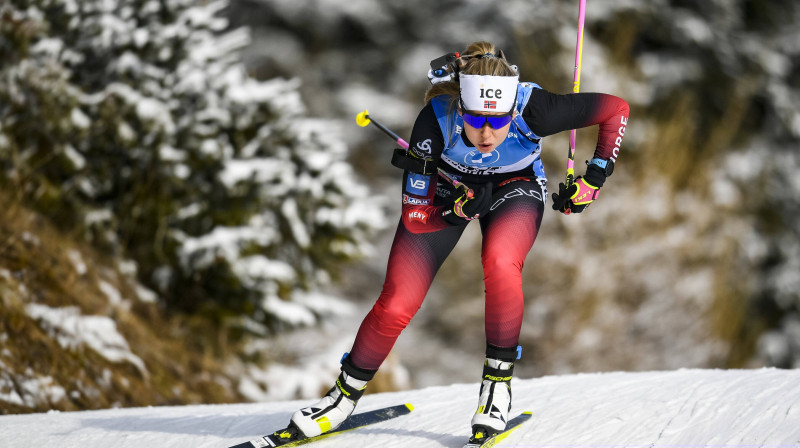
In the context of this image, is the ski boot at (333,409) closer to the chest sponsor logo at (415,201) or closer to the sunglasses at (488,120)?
the chest sponsor logo at (415,201)

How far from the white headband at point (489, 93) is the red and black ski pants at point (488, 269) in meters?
0.46

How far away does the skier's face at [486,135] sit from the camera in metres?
3.23

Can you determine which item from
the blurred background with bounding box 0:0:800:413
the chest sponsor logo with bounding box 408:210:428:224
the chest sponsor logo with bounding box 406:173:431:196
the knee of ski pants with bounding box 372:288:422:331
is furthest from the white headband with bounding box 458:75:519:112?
the blurred background with bounding box 0:0:800:413

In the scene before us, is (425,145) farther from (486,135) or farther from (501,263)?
(501,263)

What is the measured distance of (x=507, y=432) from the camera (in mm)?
3617

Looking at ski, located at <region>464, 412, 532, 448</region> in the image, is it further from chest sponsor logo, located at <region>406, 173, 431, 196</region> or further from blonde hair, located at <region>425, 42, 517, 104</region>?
blonde hair, located at <region>425, 42, 517, 104</region>

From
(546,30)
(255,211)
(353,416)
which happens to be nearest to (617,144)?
(353,416)

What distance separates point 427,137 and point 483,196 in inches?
14.4

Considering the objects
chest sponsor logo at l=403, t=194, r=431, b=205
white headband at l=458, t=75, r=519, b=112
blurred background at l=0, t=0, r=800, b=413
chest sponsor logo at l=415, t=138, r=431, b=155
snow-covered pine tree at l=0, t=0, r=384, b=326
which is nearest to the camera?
white headband at l=458, t=75, r=519, b=112

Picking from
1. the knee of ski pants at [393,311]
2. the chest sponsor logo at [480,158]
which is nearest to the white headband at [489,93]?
the chest sponsor logo at [480,158]

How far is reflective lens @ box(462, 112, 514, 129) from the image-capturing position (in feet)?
10.6

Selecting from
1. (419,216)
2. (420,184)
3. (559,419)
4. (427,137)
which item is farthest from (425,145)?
(559,419)

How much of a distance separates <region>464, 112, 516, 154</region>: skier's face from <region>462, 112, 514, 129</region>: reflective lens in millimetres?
11

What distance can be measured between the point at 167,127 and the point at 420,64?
936cm
